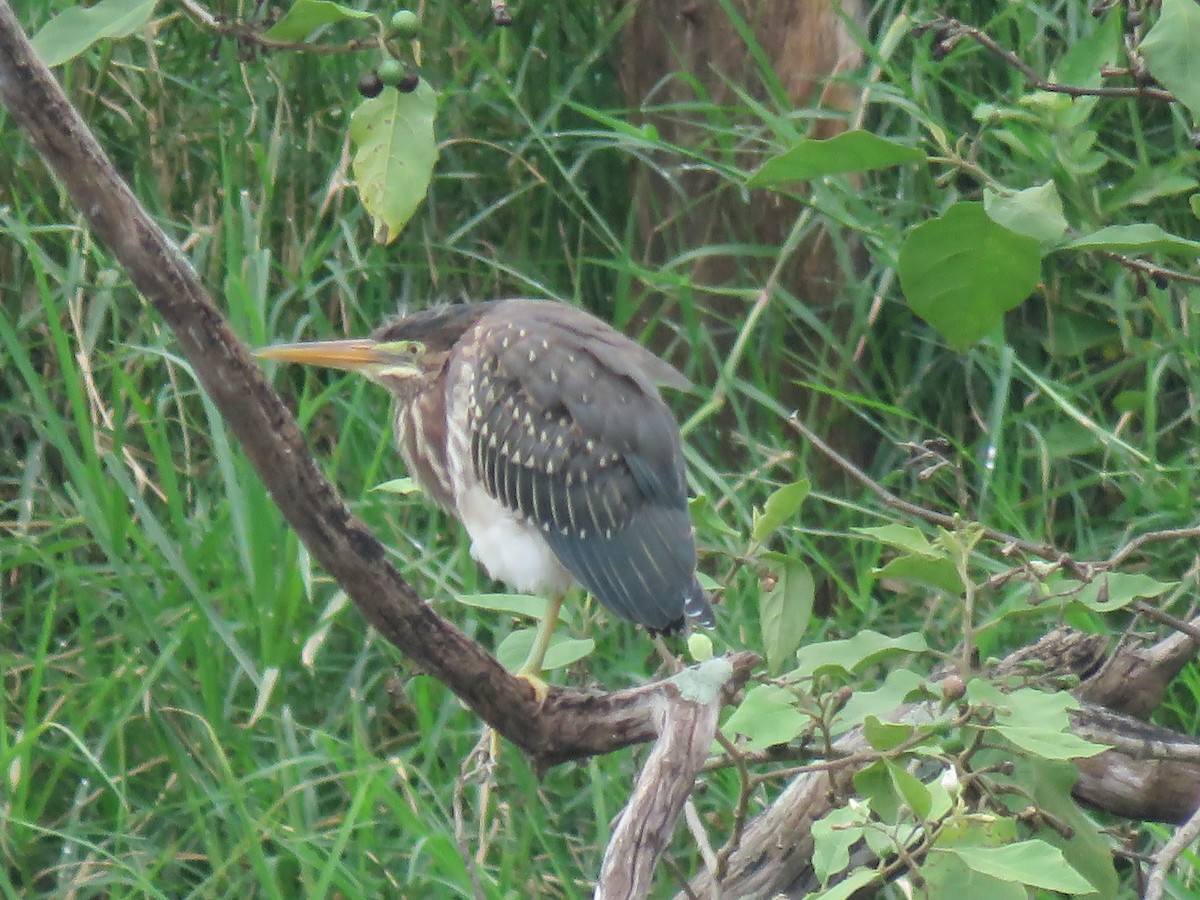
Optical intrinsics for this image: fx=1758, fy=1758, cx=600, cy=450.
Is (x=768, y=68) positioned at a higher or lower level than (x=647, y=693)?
higher

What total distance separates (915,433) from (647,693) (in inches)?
58.7

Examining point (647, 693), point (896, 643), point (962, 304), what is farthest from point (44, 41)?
point (647, 693)

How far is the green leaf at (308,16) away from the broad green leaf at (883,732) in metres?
0.78

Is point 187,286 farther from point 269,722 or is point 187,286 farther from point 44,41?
point 269,722

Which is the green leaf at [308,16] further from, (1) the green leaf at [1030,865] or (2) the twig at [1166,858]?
(2) the twig at [1166,858]

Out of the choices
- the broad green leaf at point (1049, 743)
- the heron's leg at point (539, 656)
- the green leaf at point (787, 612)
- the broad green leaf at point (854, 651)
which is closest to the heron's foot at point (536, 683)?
the heron's leg at point (539, 656)

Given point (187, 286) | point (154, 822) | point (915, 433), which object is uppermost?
point (187, 286)

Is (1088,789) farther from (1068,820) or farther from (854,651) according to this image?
(854,651)

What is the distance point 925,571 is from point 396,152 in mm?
729

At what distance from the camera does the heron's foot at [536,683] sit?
226cm

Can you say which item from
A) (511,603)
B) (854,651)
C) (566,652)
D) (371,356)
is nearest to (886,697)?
(854,651)

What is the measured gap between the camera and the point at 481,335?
2.73m

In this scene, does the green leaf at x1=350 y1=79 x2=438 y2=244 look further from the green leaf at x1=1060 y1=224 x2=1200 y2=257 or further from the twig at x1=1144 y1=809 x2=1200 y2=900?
the twig at x1=1144 y1=809 x2=1200 y2=900

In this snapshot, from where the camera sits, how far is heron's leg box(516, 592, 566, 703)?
90.6 inches
